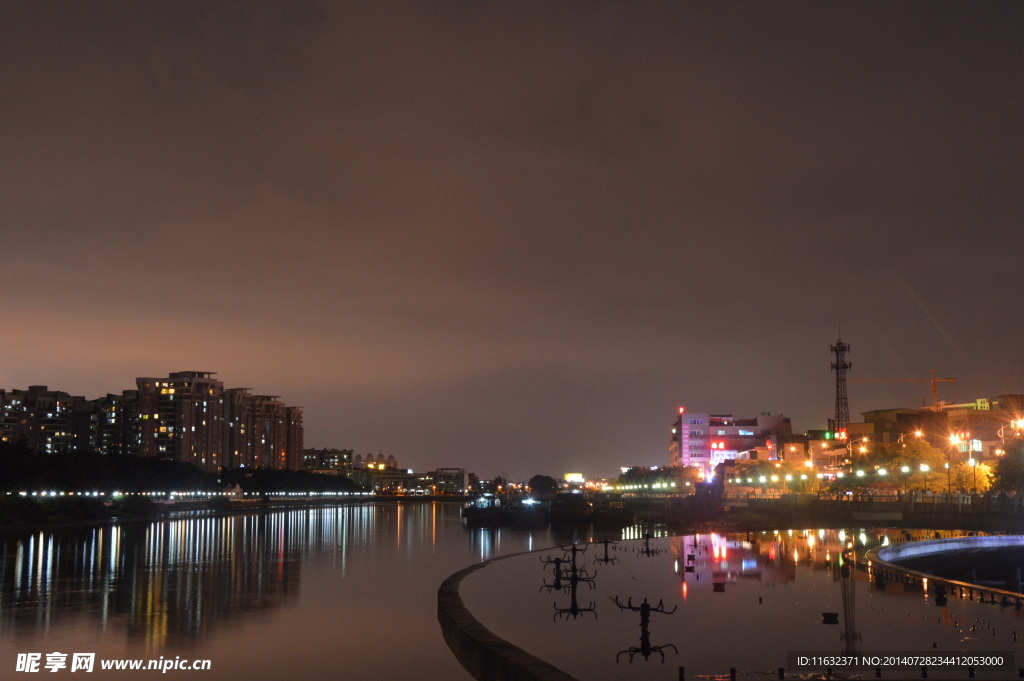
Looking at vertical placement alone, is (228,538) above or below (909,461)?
below

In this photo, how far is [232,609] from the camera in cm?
3428

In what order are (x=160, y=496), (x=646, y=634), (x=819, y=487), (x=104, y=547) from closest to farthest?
(x=646, y=634), (x=104, y=547), (x=819, y=487), (x=160, y=496)

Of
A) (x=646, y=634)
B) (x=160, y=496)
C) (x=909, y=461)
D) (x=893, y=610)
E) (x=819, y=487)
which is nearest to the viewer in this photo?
(x=646, y=634)

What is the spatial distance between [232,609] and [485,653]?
15.9 meters

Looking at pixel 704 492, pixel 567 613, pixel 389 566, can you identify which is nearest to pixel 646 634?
pixel 567 613

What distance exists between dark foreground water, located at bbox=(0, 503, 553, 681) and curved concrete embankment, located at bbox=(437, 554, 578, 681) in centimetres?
55

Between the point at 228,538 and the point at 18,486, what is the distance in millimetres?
41605

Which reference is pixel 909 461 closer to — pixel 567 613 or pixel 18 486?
pixel 567 613

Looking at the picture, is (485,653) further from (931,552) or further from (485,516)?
(485,516)

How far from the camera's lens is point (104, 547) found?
2682 inches

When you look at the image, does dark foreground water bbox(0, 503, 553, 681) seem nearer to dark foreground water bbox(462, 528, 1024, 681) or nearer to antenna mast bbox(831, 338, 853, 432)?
dark foreground water bbox(462, 528, 1024, 681)

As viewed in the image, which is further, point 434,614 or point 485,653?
point 434,614

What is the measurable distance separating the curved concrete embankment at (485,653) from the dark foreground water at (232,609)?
0.55 m

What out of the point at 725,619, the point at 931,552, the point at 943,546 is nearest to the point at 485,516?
the point at 943,546
